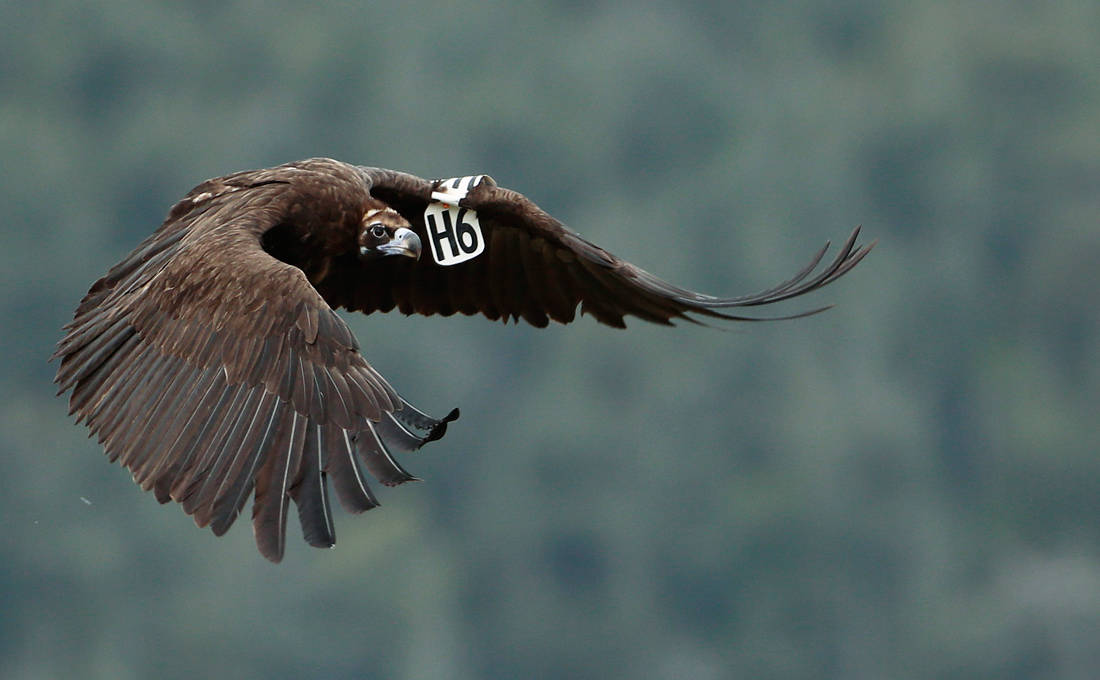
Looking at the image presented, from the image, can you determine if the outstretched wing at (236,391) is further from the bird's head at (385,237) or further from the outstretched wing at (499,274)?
the outstretched wing at (499,274)

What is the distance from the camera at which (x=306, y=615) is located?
6475 centimetres

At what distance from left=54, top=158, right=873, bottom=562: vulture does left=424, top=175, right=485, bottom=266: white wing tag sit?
12mm

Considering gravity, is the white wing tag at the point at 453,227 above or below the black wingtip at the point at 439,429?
above

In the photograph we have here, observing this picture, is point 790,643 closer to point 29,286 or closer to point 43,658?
point 43,658

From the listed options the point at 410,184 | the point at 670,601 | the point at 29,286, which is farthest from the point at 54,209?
the point at 410,184

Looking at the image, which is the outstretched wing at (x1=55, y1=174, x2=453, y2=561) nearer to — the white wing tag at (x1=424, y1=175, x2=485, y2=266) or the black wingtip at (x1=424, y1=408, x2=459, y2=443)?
the black wingtip at (x1=424, y1=408, x2=459, y2=443)

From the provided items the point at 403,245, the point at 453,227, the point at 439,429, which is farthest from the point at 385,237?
the point at 439,429

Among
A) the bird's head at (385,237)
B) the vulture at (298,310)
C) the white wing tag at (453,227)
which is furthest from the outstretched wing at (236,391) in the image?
the white wing tag at (453,227)

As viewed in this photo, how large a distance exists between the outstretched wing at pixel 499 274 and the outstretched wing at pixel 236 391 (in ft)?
4.74

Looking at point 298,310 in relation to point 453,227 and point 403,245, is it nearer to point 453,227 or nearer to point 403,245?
point 403,245

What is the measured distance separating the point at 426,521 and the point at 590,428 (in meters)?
7.17

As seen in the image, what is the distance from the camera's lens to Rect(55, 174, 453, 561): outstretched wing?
930 cm

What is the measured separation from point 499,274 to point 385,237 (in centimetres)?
116

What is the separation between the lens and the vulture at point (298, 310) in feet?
30.9
